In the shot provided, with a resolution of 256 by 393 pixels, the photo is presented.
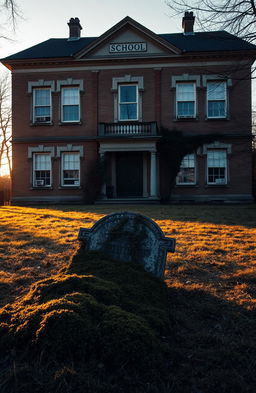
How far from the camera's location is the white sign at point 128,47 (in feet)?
62.6

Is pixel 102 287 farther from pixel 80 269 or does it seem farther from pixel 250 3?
pixel 250 3

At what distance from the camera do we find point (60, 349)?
240cm

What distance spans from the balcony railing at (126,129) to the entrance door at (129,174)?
5.31 feet

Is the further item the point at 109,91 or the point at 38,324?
the point at 109,91

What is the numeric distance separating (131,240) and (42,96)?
18006 millimetres

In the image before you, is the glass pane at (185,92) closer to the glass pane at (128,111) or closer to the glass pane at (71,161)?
the glass pane at (128,111)

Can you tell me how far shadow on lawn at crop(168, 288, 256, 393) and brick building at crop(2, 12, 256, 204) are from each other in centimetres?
1445

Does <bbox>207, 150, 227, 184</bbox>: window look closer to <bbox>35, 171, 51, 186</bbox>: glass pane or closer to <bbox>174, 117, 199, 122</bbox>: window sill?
<bbox>174, 117, 199, 122</bbox>: window sill

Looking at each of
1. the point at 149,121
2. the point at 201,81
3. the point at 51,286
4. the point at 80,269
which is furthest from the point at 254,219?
the point at 201,81

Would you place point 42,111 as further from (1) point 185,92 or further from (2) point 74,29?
(1) point 185,92

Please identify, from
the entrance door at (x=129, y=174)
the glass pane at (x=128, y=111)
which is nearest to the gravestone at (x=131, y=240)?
the entrance door at (x=129, y=174)

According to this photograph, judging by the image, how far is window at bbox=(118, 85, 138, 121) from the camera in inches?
762

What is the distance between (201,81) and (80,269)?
694 inches

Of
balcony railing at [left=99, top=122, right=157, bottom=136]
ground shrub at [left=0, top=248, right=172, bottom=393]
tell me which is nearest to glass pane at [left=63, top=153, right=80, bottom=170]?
balcony railing at [left=99, top=122, right=157, bottom=136]
